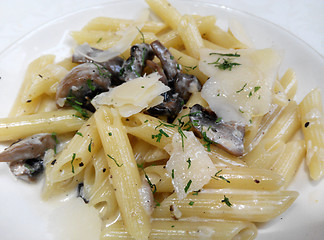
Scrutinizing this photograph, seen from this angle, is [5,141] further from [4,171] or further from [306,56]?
[306,56]

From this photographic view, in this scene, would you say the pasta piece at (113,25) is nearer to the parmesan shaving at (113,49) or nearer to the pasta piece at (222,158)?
the parmesan shaving at (113,49)

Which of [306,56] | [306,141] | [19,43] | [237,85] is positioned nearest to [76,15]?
[19,43]

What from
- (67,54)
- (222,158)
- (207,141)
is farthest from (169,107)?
(67,54)

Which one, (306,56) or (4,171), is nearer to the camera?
(4,171)

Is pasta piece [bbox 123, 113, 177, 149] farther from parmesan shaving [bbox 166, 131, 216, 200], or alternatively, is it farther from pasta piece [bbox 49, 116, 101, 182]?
pasta piece [bbox 49, 116, 101, 182]

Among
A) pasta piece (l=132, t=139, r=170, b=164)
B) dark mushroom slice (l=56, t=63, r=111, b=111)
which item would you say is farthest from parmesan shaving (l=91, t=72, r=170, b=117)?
pasta piece (l=132, t=139, r=170, b=164)

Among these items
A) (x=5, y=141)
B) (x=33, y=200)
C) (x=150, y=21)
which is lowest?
(x=33, y=200)

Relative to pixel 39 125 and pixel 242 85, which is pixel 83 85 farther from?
pixel 242 85
